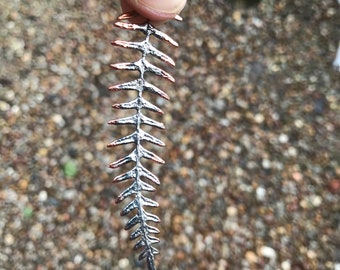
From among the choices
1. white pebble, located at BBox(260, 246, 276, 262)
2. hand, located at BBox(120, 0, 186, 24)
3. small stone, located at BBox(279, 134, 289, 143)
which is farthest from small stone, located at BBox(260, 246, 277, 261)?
hand, located at BBox(120, 0, 186, 24)

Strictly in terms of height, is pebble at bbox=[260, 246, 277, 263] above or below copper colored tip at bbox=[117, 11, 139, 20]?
below

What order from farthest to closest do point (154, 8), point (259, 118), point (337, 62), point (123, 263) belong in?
point (337, 62) → point (259, 118) → point (123, 263) → point (154, 8)

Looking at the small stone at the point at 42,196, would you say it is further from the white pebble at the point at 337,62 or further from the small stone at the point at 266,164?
the white pebble at the point at 337,62

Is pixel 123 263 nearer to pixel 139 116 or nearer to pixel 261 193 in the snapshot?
pixel 261 193

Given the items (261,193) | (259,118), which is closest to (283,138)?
(259,118)

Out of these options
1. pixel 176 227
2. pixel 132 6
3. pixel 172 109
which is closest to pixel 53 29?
pixel 172 109

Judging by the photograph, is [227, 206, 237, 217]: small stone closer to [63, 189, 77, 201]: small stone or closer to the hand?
[63, 189, 77, 201]: small stone
